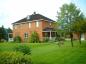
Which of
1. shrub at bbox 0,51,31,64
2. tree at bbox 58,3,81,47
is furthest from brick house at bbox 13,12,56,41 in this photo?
shrub at bbox 0,51,31,64

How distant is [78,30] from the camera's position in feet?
87.3

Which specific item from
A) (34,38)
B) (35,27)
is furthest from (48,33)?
(34,38)

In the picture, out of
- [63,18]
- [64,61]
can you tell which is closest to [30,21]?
[63,18]

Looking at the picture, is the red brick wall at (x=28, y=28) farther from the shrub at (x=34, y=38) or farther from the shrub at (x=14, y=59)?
the shrub at (x=14, y=59)

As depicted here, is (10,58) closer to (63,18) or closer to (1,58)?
(1,58)

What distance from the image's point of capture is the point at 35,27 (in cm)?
4622

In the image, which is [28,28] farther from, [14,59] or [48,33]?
[14,59]

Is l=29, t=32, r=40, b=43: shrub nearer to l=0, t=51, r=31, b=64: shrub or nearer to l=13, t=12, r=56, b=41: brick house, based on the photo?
l=13, t=12, r=56, b=41: brick house

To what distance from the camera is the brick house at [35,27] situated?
147 ft

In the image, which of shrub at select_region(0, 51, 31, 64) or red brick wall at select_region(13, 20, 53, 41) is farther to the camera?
red brick wall at select_region(13, 20, 53, 41)

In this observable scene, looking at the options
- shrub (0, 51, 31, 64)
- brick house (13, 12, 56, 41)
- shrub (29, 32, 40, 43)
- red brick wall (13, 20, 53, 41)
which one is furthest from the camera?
red brick wall (13, 20, 53, 41)

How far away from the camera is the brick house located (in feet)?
147

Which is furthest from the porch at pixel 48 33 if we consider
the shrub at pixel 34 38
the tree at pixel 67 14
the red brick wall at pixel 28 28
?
the tree at pixel 67 14

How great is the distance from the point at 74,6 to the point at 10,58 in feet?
77.2
